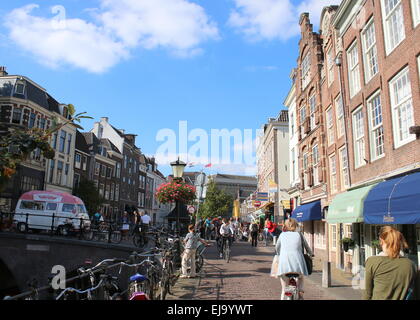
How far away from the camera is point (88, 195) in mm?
41594

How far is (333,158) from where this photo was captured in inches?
714

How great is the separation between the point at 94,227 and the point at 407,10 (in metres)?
18.1

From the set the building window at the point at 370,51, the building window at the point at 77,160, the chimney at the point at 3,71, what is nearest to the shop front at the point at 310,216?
the building window at the point at 370,51

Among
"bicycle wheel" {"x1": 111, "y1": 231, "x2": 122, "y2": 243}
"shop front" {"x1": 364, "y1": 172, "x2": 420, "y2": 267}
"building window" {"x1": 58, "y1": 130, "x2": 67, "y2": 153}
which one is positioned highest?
"building window" {"x1": 58, "y1": 130, "x2": 67, "y2": 153}

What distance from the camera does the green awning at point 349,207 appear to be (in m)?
11.3

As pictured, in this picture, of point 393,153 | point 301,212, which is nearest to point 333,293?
point 393,153

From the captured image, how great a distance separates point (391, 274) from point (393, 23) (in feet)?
33.5

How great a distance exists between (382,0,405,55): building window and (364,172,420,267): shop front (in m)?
4.56

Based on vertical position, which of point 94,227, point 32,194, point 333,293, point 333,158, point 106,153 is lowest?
point 333,293

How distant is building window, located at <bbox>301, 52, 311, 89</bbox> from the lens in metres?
22.7

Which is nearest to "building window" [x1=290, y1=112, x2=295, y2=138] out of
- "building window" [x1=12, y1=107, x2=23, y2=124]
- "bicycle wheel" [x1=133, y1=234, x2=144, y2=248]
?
"bicycle wheel" [x1=133, y1=234, x2=144, y2=248]

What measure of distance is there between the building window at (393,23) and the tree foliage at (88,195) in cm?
3744

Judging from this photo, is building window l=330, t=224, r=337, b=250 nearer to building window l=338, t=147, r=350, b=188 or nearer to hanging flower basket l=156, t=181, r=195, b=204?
building window l=338, t=147, r=350, b=188

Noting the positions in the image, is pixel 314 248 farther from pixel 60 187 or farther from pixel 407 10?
pixel 60 187
